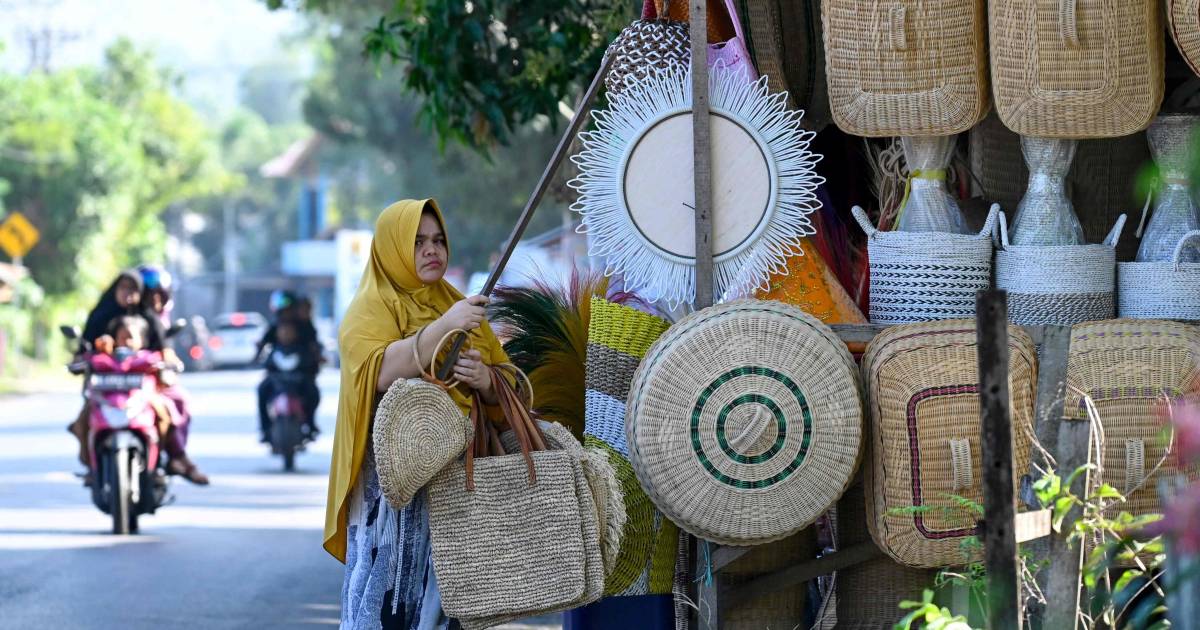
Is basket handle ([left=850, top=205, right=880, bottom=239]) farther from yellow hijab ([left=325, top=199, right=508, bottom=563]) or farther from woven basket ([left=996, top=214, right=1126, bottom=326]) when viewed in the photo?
yellow hijab ([left=325, top=199, right=508, bottom=563])

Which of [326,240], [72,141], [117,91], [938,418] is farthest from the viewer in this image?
[326,240]

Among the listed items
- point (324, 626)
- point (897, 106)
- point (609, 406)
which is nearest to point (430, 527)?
point (609, 406)

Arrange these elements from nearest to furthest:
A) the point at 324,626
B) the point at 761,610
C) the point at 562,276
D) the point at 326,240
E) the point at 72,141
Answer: the point at 761,610 → the point at 562,276 → the point at 324,626 → the point at 72,141 → the point at 326,240

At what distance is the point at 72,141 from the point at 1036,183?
105 feet

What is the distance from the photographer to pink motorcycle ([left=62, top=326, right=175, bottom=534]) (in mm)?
9492

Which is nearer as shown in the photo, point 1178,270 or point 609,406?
point 1178,270

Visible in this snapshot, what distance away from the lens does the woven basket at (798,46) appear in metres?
4.90

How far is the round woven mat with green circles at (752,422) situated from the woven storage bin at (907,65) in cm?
67

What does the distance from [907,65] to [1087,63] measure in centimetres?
47

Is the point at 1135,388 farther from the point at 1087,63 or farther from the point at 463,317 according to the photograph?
the point at 463,317

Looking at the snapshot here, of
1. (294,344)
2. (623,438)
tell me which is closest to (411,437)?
(623,438)

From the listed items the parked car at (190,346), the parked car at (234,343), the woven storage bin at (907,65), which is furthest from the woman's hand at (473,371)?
the parked car at (234,343)

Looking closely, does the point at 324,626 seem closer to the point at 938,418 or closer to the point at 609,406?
the point at 609,406

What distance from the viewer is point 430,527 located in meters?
4.18
